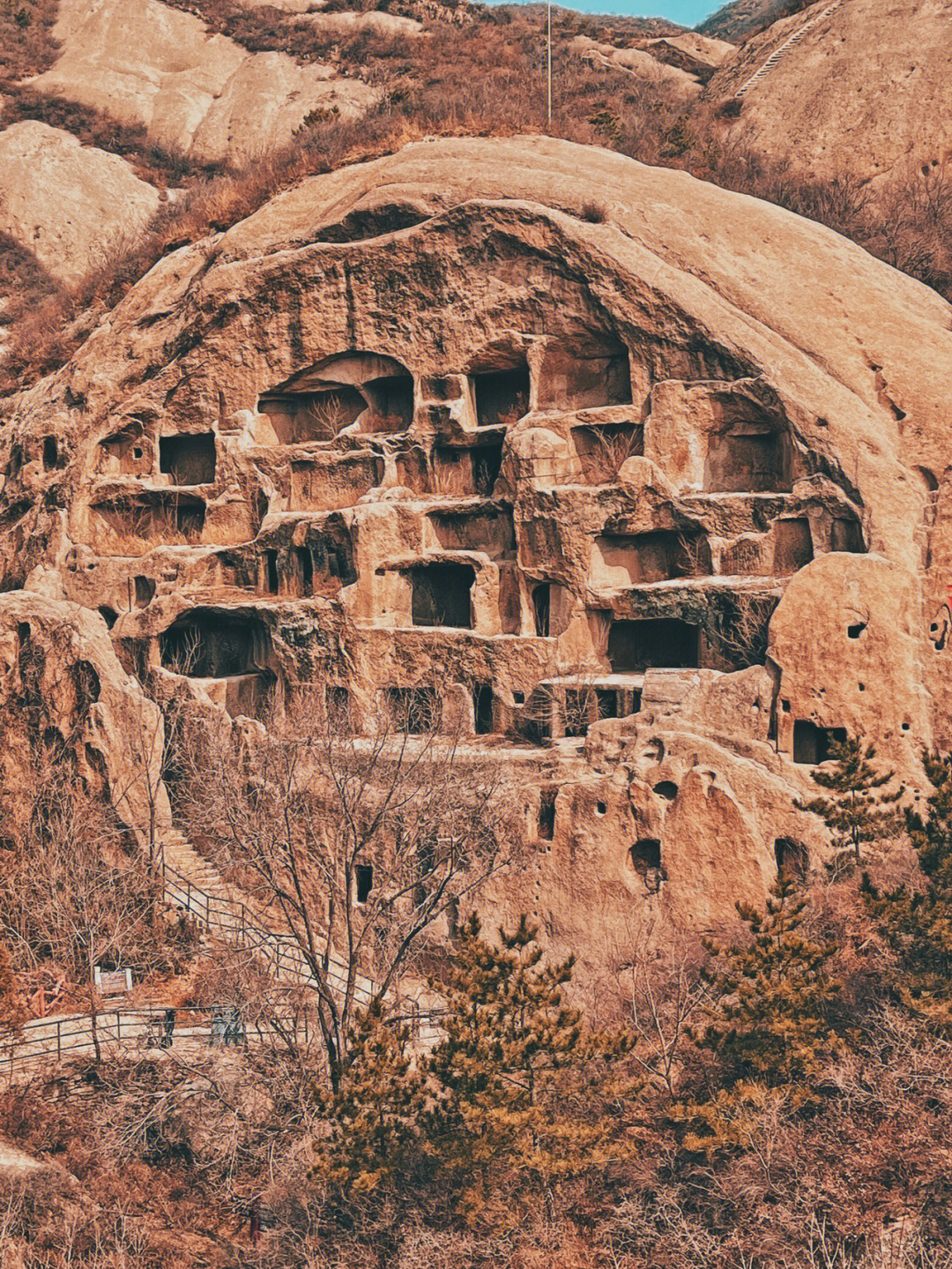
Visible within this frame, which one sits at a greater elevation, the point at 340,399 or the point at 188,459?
the point at 340,399

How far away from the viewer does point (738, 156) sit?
102 feet

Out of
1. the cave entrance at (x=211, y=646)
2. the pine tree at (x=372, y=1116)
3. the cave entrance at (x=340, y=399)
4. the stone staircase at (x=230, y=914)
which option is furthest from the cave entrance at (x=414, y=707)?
the pine tree at (x=372, y=1116)

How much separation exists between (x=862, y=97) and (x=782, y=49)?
14.6 feet

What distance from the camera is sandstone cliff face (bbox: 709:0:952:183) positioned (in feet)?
97.8

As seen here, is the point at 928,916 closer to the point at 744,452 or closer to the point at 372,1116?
the point at 372,1116

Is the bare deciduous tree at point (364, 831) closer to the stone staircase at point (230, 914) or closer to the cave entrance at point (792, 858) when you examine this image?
the stone staircase at point (230, 914)

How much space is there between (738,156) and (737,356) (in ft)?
42.1

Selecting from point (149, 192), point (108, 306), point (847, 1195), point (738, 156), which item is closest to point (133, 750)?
point (108, 306)

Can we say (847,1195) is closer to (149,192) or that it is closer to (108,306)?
(108,306)

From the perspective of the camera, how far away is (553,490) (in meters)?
20.9

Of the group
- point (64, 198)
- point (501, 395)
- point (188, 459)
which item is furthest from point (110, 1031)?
point (64, 198)

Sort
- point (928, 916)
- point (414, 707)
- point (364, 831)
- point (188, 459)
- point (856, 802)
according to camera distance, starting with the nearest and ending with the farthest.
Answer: point (928, 916)
point (856, 802)
point (364, 831)
point (414, 707)
point (188, 459)

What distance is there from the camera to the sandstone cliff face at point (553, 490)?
18.4 metres

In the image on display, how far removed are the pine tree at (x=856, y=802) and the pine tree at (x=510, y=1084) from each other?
416 centimetres
